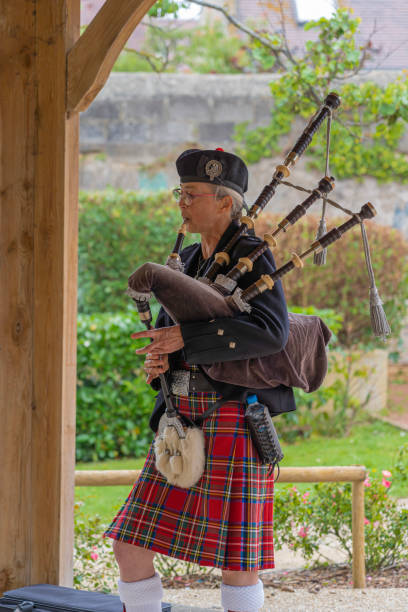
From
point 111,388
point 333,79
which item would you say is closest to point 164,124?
point 111,388

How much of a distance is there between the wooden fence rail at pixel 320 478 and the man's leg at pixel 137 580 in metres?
1.06

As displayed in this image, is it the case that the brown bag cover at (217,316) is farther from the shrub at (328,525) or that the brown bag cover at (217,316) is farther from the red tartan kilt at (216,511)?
the shrub at (328,525)

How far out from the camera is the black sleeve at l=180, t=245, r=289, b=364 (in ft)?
6.16

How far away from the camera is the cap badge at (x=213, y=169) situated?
202cm

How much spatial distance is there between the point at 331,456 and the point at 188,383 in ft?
11.8

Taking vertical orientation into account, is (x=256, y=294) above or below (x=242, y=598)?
above

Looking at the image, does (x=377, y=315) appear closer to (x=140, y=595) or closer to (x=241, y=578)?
(x=241, y=578)

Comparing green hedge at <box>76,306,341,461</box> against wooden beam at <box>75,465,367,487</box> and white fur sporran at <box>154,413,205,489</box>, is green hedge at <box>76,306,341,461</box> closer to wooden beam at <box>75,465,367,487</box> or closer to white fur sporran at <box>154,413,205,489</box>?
wooden beam at <box>75,465,367,487</box>

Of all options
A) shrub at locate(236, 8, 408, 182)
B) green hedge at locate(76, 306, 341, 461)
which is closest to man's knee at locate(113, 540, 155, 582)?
shrub at locate(236, 8, 408, 182)

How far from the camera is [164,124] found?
8.25 metres

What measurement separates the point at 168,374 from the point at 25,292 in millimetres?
707

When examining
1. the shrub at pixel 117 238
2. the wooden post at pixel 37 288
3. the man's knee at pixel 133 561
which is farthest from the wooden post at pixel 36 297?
the shrub at pixel 117 238

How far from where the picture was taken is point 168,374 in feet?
6.84

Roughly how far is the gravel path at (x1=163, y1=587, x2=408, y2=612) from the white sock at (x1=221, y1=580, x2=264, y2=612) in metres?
1.07
